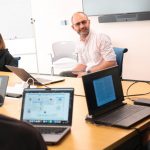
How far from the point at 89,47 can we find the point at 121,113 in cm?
174

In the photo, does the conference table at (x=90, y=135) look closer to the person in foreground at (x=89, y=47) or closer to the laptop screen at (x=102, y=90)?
the laptop screen at (x=102, y=90)

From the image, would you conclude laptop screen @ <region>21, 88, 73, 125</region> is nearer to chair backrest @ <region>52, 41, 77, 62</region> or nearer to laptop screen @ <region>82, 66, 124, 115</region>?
laptop screen @ <region>82, 66, 124, 115</region>

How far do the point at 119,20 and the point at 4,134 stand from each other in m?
3.99

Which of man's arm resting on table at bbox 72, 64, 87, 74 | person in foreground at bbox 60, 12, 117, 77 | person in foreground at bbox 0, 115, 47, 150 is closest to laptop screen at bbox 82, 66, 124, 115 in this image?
person in foreground at bbox 0, 115, 47, 150

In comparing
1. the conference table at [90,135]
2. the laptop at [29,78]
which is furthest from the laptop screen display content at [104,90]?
the laptop at [29,78]

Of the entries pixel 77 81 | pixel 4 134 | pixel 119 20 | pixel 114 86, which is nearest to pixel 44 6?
pixel 119 20

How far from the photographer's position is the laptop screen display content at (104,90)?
6.33 feet

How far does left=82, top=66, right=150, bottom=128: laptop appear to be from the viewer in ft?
6.03

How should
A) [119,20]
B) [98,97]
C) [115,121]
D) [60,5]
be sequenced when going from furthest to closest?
[60,5] < [119,20] < [98,97] < [115,121]

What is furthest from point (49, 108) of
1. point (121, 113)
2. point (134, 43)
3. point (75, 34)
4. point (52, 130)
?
point (75, 34)

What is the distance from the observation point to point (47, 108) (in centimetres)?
183

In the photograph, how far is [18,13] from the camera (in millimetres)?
6031

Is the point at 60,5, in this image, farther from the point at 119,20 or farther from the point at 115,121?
the point at 115,121

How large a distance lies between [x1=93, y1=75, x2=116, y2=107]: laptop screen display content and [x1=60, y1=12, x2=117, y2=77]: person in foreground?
140 cm
